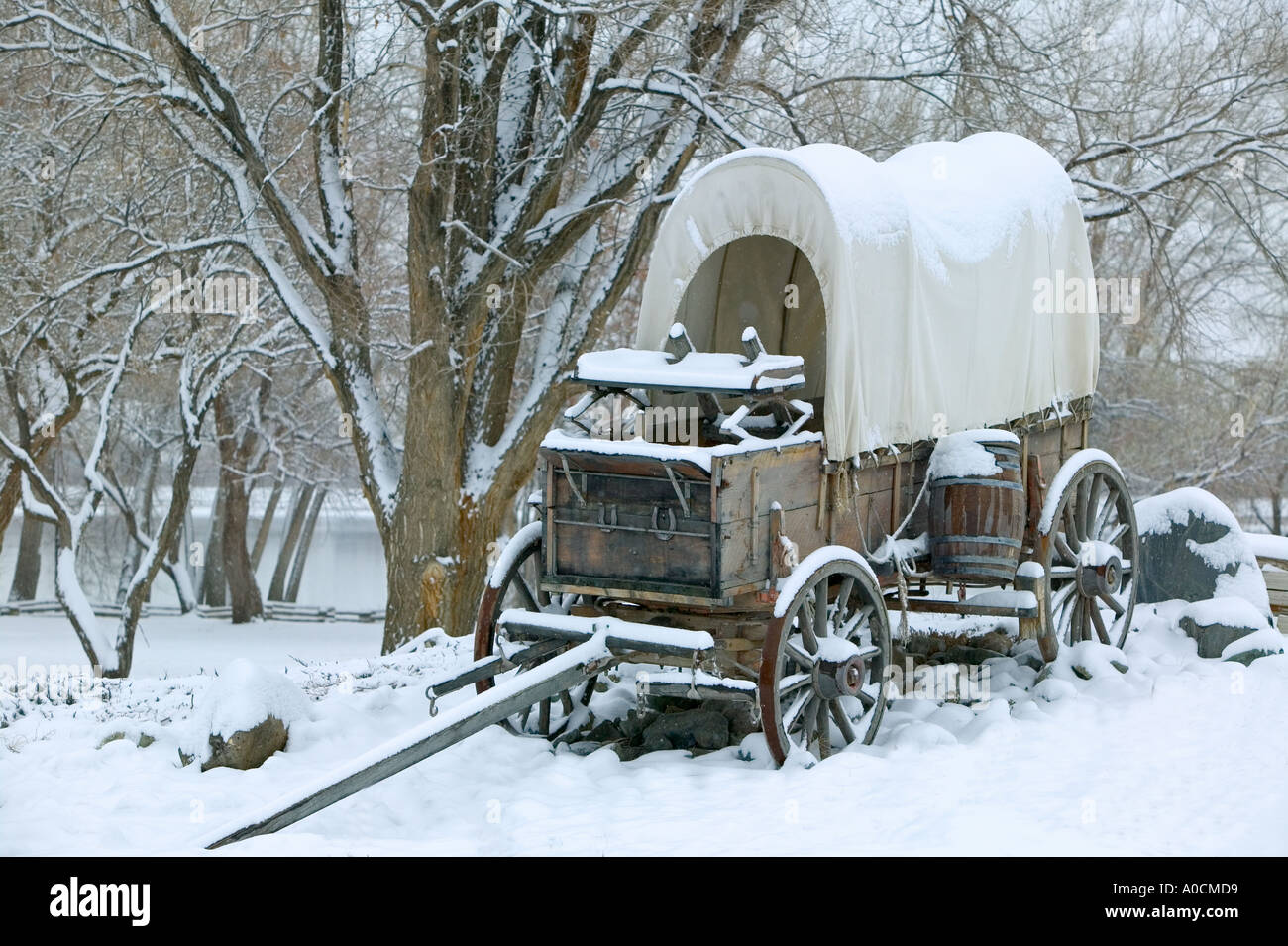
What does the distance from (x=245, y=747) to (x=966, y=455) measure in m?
3.72

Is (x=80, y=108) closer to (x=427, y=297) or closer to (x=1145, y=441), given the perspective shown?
(x=427, y=297)

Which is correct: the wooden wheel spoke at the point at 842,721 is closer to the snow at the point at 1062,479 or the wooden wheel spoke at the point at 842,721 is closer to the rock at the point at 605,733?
the rock at the point at 605,733

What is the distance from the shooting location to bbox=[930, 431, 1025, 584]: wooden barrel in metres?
6.91

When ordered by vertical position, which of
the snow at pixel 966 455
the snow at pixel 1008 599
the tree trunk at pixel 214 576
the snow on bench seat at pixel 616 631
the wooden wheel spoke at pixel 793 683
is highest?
the snow at pixel 966 455

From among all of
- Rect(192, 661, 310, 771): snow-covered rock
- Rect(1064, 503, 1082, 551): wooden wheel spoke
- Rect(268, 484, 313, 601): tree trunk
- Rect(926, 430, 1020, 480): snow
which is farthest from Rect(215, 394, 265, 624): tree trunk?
Rect(926, 430, 1020, 480): snow

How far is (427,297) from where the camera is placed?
10.4m

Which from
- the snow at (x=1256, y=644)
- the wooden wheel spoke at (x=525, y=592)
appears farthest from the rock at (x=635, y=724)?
the snow at (x=1256, y=644)

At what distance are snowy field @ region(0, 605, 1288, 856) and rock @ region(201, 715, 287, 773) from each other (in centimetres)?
8

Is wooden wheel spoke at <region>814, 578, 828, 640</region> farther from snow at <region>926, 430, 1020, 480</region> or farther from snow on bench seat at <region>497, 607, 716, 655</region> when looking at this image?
snow at <region>926, 430, 1020, 480</region>

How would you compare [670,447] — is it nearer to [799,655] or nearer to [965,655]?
[799,655]

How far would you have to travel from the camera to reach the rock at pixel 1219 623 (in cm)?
827

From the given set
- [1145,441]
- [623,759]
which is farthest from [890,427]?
[1145,441]

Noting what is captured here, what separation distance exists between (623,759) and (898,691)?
5.79 ft

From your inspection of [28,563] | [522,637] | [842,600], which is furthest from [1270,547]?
[28,563]
